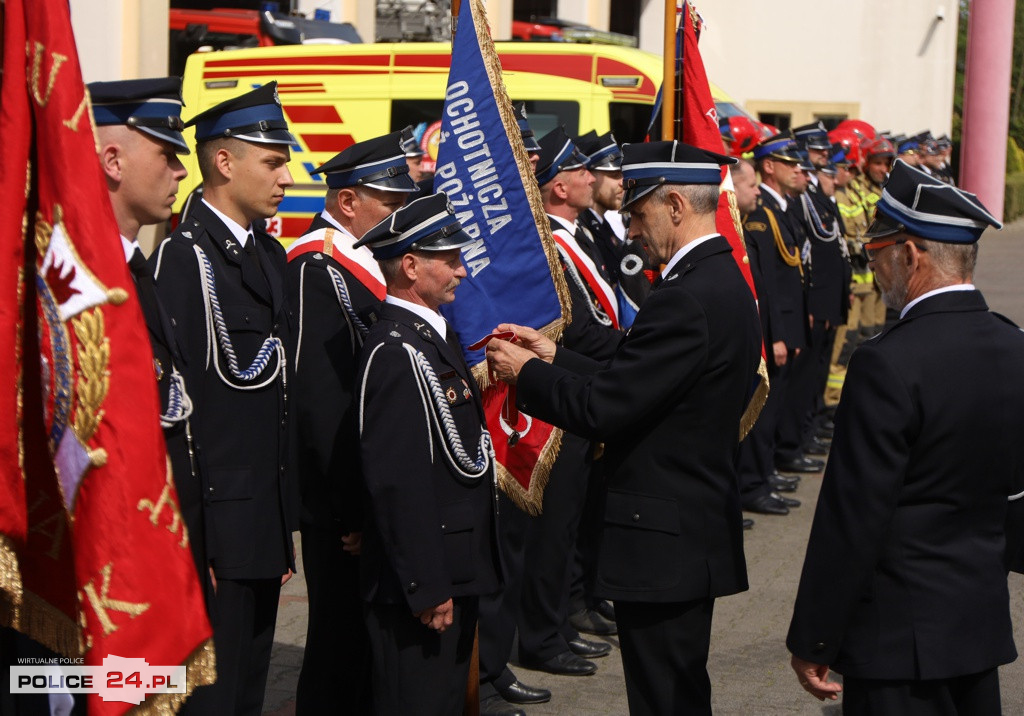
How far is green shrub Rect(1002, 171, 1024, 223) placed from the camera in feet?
98.8

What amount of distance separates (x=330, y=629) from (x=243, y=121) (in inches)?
66.0

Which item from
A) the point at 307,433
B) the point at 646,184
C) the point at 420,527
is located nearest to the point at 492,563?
the point at 420,527

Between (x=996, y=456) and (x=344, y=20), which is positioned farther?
(x=344, y=20)

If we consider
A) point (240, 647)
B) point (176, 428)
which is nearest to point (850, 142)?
point (240, 647)

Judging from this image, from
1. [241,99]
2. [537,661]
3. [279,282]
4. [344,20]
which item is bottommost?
[537,661]

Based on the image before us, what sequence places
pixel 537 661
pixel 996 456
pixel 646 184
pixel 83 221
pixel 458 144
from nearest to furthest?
pixel 83 221
pixel 996 456
pixel 646 184
pixel 458 144
pixel 537 661

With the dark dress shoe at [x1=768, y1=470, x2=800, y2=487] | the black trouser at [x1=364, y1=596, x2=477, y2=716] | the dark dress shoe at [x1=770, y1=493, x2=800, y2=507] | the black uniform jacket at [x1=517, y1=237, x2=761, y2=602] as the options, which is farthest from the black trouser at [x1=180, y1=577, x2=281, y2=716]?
the dark dress shoe at [x1=768, y1=470, x2=800, y2=487]

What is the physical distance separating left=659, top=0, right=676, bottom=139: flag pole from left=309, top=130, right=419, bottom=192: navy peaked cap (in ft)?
6.71

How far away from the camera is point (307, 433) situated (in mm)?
4355

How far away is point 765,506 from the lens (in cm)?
834

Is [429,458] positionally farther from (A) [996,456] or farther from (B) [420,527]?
(A) [996,456]

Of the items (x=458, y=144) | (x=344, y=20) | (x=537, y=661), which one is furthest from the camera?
(x=344, y=20)

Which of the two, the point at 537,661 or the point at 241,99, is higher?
the point at 241,99

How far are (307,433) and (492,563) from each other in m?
0.84
